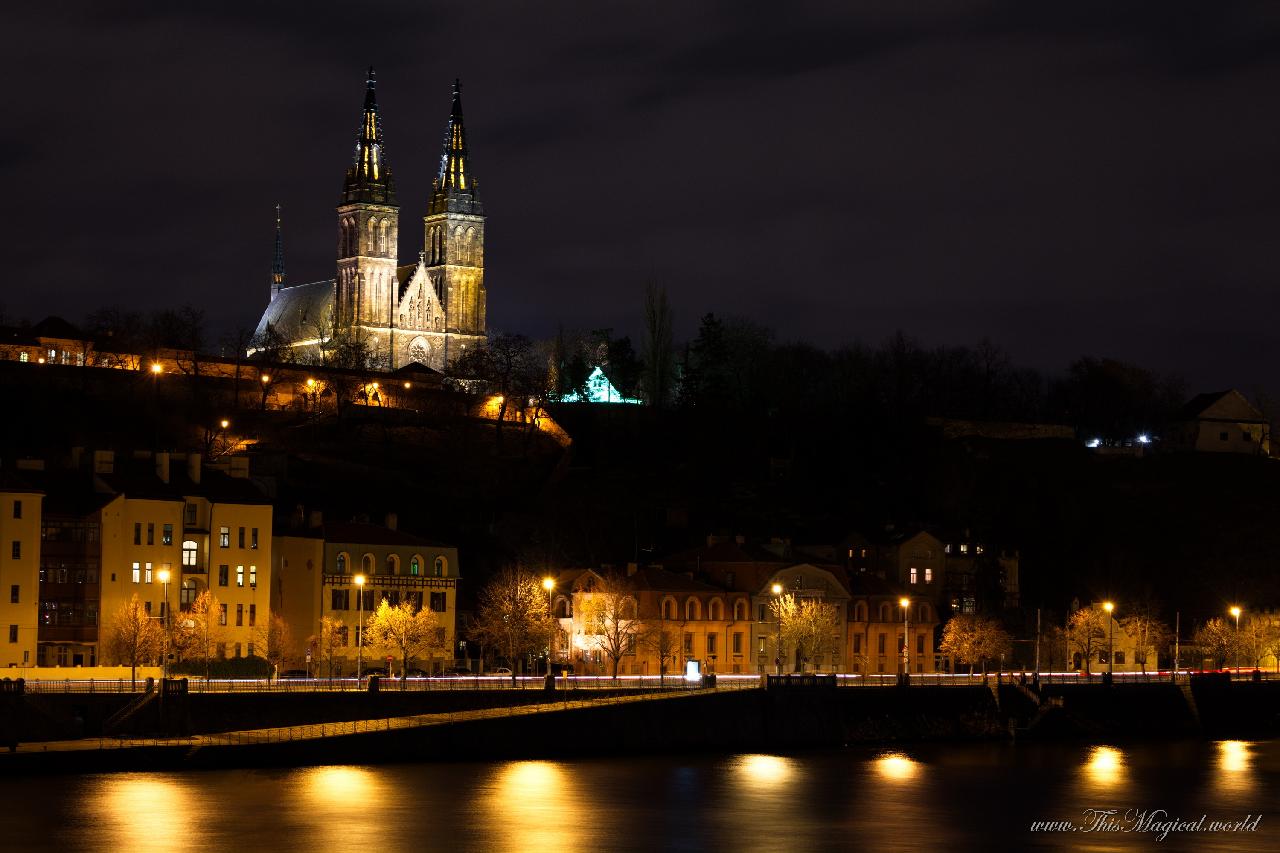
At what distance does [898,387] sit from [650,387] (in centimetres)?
2360

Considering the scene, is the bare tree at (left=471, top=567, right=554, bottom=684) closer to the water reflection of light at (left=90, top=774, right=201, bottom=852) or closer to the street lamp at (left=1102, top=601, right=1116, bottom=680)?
the street lamp at (left=1102, top=601, right=1116, bottom=680)

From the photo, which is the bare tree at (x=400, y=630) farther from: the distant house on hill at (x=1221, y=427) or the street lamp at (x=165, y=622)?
the distant house on hill at (x=1221, y=427)

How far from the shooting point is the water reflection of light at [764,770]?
3044 inches

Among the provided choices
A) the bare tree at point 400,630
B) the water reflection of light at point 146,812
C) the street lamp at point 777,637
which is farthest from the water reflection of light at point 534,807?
the street lamp at point 777,637

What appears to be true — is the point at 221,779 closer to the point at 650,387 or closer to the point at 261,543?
the point at 261,543

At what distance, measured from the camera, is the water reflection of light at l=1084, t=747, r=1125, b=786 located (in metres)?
81.0

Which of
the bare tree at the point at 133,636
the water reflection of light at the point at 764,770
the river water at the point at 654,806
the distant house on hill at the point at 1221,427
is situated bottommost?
the river water at the point at 654,806

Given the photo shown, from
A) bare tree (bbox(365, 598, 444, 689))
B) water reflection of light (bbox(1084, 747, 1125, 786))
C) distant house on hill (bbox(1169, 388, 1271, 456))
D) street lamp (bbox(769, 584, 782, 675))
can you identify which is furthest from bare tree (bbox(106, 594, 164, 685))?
distant house on hill (bbox(1169, 388, 1271, 456))

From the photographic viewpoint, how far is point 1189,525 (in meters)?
162

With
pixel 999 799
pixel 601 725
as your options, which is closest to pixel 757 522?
pixel 601 725

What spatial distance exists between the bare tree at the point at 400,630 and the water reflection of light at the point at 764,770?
22734 mm

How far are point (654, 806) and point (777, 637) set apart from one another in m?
45.4

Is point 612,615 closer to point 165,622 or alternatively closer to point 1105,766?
point 165,622

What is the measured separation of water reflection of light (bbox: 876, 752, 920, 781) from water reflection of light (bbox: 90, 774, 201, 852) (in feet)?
86.1
